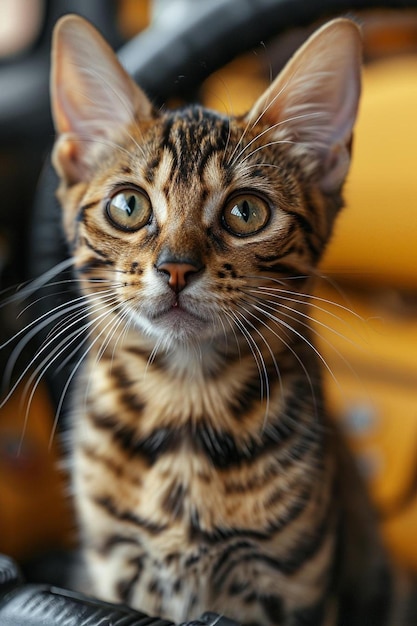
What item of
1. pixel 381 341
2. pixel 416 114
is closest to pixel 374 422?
pixel 381 341

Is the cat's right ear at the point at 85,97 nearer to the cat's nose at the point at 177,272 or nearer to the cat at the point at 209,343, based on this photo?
the cat at the point at 209,343

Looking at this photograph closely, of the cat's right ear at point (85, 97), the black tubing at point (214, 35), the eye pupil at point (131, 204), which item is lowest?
the eye pupil at point (131, 204)

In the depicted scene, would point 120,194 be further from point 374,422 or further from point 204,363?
point 374,422

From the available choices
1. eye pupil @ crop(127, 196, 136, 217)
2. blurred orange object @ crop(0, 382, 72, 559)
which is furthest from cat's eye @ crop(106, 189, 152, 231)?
blurred orange object @ crop(0, 382, 72, 559)

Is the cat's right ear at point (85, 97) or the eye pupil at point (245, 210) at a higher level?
the cat's right ear at point (85, 97)

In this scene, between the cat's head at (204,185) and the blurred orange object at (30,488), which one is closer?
the cat's head at (204,185)

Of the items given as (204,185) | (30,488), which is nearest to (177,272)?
(204,185)

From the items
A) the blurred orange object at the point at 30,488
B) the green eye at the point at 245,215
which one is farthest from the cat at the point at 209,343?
the blurred orange object at the point at 30,488

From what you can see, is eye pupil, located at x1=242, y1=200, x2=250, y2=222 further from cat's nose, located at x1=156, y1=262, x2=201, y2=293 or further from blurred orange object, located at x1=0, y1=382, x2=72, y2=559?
blurred orange object, located at x1=0, y1=382, x2=72, y2=559
